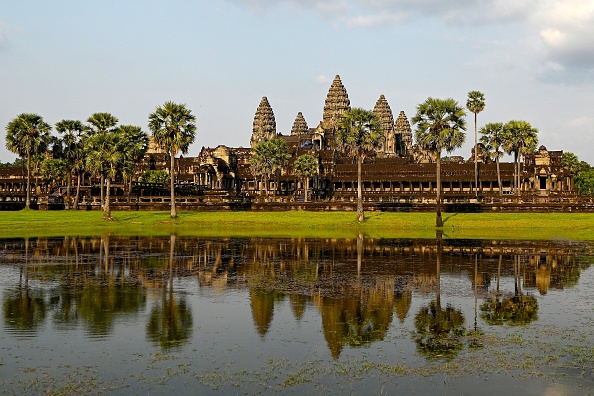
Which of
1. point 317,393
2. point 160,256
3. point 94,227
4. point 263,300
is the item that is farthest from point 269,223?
point 317,393

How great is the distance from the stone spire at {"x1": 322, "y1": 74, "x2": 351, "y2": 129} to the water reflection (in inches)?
5713

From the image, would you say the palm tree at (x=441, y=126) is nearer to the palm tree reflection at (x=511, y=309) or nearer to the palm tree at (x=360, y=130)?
the palm tree at (x=360, y=130)

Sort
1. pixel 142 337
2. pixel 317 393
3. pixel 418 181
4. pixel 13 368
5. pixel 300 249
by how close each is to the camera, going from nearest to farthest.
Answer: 1. pixel 317 393
2. pixel 13 368
3. pixel 142 337
4. pixel 300 249
5. pixel 418 181

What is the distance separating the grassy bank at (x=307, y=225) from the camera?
2213 inches

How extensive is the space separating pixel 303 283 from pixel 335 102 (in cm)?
16634

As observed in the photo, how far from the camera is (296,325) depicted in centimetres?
1955

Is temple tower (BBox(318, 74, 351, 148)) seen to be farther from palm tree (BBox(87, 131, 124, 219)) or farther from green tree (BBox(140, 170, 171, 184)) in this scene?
palm tree (BBox(87, 131, 124, 219))

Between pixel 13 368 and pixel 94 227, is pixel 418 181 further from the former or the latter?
pixel 13 368

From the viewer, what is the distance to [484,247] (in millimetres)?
43500

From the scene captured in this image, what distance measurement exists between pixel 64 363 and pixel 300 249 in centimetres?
2782

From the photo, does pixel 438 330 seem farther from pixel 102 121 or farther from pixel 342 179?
pixel 342 179

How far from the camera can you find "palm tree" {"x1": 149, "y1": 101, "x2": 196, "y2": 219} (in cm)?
7312

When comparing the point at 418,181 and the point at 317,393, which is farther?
the point at 418,181

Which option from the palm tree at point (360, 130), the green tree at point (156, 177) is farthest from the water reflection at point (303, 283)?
the green tree at point (156, 177)
